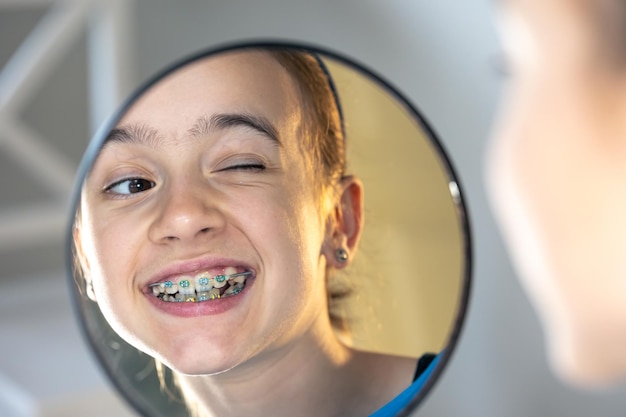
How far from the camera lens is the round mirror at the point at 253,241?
420 mm

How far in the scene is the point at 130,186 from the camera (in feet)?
1.39

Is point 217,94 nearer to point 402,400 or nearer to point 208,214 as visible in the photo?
point 208,214

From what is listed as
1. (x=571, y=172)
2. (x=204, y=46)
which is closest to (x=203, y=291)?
(x=571, y=172)

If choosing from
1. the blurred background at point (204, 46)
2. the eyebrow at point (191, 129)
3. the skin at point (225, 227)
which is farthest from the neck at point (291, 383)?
the blurred background at point (204, 46)

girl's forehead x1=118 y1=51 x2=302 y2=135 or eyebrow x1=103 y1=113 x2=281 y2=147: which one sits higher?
girl's forehead x1=118 y1=51 x2=302 y2=135

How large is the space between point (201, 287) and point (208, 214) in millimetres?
37

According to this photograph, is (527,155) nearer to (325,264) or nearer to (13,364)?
(325,264)

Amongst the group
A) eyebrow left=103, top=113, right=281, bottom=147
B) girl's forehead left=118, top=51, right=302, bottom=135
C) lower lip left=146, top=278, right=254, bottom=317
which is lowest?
lower lip left=146, top=278, right=254, bottom=317

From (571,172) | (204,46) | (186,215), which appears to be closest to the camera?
(186,215)

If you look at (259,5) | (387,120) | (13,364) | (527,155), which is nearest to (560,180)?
(527,155)

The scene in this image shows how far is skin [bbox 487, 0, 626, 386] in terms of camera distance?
0.65 meters

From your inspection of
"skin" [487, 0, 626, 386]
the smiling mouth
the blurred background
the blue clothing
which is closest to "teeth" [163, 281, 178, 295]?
the smiling mouth

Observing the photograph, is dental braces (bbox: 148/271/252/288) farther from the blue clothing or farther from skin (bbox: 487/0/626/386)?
skin (bbox: 487/0/626/386)

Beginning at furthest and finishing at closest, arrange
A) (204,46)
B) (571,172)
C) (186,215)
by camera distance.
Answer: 1. (204,46)
2. (571,172)
3. (186,215)
